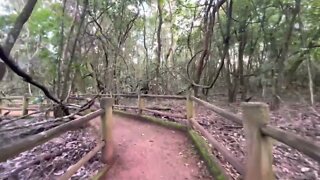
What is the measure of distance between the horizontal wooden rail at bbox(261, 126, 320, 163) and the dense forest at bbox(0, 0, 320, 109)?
9121 millimetres

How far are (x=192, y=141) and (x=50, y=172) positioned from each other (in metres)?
2.71

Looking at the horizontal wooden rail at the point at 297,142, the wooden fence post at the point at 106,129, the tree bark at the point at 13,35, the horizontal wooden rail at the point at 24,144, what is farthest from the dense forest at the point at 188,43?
the horizontal wooden rail at the point at 297,142

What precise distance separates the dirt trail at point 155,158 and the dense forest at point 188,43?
4.83 meters

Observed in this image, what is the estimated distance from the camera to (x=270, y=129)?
2.43 m

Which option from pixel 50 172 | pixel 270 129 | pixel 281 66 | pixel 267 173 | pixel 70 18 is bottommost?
pixel 50 172

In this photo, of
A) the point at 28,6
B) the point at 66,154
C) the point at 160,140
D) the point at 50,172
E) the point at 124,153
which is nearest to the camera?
the point at 28,6

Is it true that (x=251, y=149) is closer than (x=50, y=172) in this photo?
Yes

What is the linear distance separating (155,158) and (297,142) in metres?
3.82

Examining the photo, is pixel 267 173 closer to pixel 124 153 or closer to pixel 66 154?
pixel 124 153

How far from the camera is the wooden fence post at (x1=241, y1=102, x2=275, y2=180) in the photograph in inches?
101

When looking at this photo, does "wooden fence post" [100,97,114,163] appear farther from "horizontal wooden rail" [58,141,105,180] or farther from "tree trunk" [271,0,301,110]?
Answer: "tree trunk" [271,0,301,110]

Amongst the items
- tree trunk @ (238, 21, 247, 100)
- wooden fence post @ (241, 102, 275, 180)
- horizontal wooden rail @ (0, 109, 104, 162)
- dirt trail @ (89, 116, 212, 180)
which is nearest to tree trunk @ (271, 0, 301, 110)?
tree trunk @ (238, 21, 247, 100)

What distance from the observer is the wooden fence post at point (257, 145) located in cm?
255

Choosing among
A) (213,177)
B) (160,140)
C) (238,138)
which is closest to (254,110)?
(213,177)
